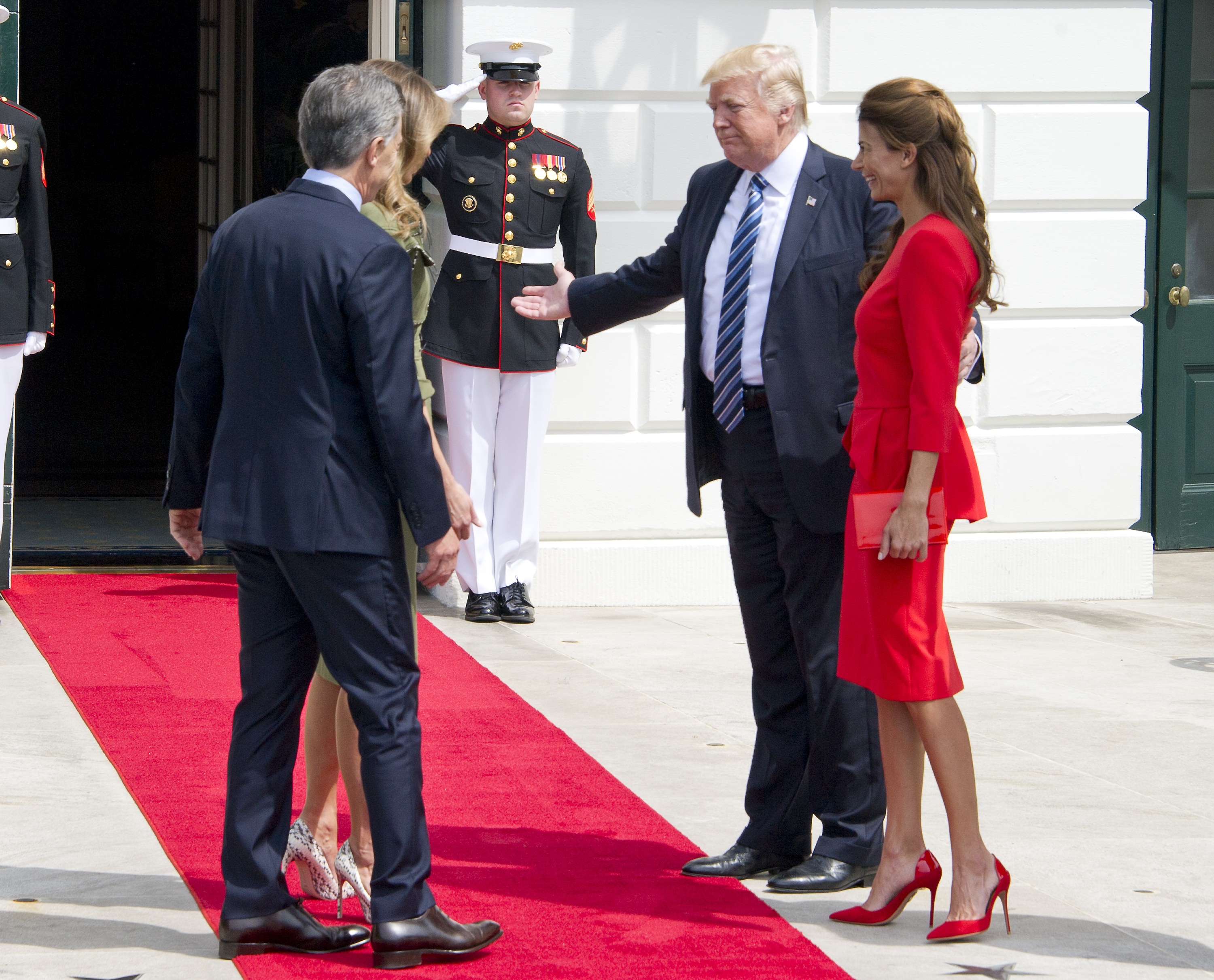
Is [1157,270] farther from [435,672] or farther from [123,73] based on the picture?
[123,73]

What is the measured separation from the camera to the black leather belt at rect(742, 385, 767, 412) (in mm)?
3721

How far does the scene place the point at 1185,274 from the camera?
8312mm

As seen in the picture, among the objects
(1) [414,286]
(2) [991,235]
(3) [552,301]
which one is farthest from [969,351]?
(2) [991,235]

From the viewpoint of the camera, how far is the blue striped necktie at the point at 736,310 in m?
3.75

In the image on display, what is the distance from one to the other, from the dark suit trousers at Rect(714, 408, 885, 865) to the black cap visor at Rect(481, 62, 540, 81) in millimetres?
2915

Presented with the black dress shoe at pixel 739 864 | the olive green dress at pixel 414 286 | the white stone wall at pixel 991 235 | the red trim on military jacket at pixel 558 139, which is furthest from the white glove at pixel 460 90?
the black dress shoe at pixel 739 864

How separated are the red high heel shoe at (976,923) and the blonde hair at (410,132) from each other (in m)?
1.60

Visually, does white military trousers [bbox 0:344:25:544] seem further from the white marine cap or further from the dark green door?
the dark green door

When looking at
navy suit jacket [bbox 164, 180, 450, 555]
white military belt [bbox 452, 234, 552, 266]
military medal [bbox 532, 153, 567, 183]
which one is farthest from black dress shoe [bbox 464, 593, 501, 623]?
navy suit jacket [bbox 164, 180, 450, 555]

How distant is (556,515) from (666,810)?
2778 mm

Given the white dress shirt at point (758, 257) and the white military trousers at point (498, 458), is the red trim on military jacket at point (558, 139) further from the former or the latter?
the white dress shirt at point (758, 257)

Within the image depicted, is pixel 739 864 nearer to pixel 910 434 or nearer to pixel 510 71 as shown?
pixel 910 434

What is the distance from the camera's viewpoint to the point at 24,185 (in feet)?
20.5

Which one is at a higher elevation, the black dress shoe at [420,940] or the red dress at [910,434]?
the red dress at [910,434]
